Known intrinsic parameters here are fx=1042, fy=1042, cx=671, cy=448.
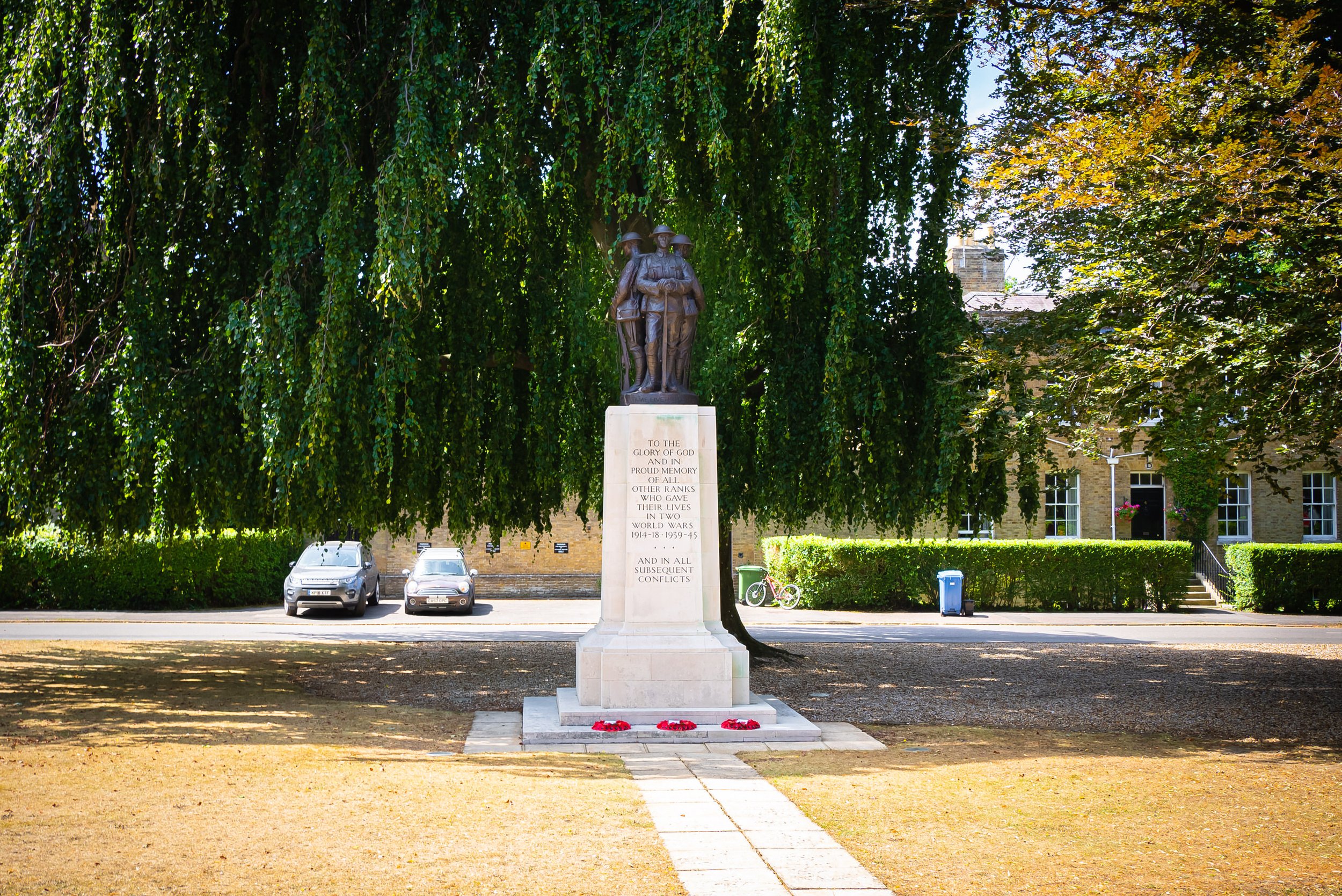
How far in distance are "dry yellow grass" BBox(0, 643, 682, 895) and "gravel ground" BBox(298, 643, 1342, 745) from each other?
85.4 inches

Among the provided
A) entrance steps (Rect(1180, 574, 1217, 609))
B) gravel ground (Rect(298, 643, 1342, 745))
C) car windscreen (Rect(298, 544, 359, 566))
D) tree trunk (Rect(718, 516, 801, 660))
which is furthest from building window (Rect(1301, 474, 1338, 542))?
car windscreen (Rect(298, 544, 359, 566))

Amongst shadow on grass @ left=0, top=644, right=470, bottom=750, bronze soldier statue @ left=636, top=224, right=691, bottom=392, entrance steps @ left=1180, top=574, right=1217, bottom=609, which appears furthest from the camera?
entrance steps @ left=1180, top=574, right=1217, bottom=609

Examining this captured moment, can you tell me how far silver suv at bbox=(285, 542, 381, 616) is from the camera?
22312 millimetres

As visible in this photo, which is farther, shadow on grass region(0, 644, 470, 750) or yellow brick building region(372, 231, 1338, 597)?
yellow brick building region(372, 231, 1338, 597)

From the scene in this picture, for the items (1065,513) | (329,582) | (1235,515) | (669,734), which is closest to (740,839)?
(669,734)

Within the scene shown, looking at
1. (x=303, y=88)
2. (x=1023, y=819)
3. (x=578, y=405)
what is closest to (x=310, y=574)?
(x=578, y=405)

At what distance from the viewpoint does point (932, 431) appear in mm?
11391

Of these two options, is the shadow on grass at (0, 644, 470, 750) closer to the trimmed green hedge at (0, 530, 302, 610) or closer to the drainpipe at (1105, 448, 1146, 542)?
the trimmed green hedge at (0, 530, 302, 610)

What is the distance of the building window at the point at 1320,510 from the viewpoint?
30.4 m

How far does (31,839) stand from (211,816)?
863mm

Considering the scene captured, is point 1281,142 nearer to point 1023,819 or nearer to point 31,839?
A: point 1023,819

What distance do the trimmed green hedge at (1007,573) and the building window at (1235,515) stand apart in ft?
18.6

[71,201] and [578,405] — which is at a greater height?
[71,201]

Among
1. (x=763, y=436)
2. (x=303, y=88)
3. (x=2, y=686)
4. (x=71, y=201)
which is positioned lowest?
(x=2, y=686)
